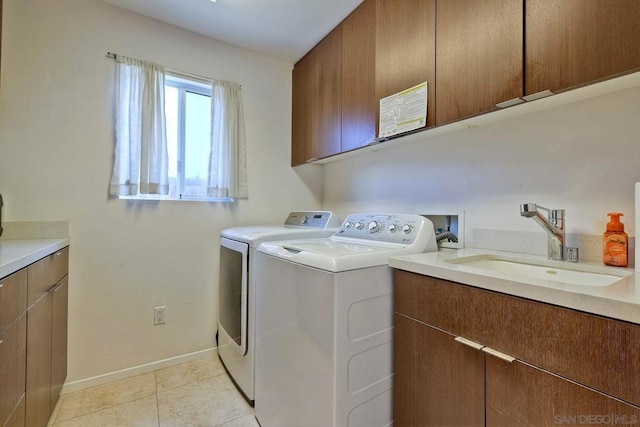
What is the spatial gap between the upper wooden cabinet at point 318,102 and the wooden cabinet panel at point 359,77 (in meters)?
0.06

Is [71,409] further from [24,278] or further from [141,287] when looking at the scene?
[24,278]

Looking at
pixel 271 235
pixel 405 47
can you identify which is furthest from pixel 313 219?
pixel 405 47

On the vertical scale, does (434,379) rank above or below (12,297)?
below

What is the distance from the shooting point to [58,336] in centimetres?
150

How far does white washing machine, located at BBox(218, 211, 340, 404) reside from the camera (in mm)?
1571

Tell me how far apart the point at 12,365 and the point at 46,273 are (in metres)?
0.45

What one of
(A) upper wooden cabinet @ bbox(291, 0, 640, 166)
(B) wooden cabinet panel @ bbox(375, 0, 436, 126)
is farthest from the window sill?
(B) wooden cabinet panel @ bbox(375, 0, 436, 126)

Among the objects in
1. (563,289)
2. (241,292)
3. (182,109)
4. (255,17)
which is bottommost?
(241,292)

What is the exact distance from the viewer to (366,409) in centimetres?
105

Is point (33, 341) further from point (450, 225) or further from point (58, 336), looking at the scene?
point (450, 225)

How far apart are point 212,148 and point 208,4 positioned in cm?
89

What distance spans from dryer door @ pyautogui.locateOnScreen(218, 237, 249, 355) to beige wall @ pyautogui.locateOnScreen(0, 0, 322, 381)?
0.21 meters

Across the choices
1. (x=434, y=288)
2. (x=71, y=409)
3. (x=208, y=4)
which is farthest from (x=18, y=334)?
(x=208, y=4)

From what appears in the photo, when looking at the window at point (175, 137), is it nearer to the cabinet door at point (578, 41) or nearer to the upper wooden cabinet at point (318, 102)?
the upper wooden cabinet at point (318, 102)
